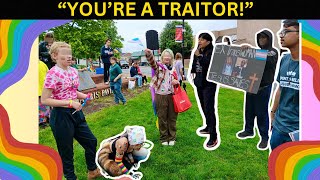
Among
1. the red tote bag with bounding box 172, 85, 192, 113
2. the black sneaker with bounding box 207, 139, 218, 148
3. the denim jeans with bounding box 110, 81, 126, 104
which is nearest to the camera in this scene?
the black sneaker with bounding box 207, 139, 218, 148

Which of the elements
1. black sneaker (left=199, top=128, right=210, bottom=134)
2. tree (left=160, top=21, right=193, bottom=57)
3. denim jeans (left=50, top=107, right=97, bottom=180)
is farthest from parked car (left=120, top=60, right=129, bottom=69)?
black sneaker (left=199, top=128, right=210, bottom=134)

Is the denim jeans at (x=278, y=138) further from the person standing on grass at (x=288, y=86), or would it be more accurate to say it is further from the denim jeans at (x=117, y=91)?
the denim jeans at (x=117, y=91)

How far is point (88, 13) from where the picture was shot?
2604 millimetres

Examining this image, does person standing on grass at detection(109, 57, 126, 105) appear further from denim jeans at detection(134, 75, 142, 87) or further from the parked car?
denim jeans at detection(134, 75, 142, 87)

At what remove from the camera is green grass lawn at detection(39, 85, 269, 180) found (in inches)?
116

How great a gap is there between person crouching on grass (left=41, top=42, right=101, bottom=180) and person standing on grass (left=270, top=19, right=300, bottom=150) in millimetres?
1867

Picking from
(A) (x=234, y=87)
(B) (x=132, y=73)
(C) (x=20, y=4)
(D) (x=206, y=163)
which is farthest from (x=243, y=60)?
(C) (x=20, y=4)

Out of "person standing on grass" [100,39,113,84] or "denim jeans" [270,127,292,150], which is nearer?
"denim jeans" [270,127,292,150]

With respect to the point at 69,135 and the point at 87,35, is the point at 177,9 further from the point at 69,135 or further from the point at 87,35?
the point at 69,135

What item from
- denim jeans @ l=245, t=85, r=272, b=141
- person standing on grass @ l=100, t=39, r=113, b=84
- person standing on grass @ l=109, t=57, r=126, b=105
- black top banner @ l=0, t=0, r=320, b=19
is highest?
black top banner @ l=0, t=0, r=320, b=19

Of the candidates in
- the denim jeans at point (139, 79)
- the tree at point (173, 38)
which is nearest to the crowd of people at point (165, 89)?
the tree at point (173, 38)

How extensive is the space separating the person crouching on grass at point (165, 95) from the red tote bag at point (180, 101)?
0.07 metres

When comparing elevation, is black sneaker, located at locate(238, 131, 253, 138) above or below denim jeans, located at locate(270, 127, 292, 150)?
below

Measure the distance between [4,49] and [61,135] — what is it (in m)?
0.91
